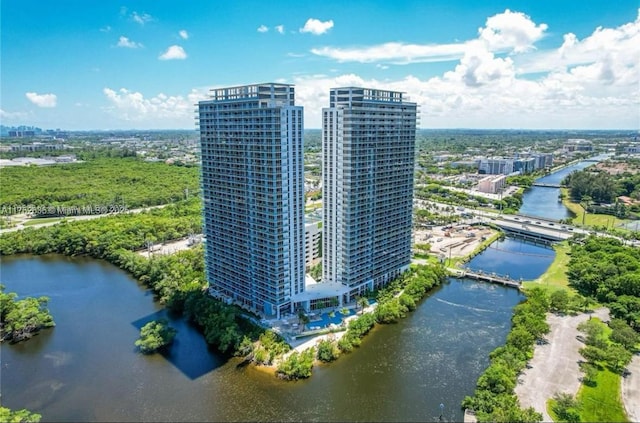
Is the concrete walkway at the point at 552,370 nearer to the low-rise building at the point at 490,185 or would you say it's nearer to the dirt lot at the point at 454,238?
the dirt lot at the point at 454,238

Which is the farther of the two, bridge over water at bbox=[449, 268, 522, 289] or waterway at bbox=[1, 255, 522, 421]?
bridge over water at bbox=[449, 268, 522, 289]

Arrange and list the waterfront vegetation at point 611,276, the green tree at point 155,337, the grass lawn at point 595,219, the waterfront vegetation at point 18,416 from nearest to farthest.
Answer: the waterfront vegetation at point 18,416
the green tree at point 155,337
the waterfront vegetation at point 611,276
the grass lawn at point 595,219

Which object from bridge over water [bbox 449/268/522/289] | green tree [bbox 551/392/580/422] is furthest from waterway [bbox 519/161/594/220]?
green tree [bbox 551/392/580/422]

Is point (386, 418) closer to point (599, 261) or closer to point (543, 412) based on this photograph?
point (543, 412)

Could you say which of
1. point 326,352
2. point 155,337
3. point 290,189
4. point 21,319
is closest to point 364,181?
point 290,189

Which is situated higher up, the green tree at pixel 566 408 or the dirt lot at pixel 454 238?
the dirt lot at pixel 454 238

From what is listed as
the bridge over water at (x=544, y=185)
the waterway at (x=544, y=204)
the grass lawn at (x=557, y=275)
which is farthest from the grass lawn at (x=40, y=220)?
the bridge over water at (x=544, y=185)

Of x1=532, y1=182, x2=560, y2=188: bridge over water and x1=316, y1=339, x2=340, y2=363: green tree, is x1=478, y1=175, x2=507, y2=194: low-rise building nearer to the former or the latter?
x1=532, y1=182, x2=560, y2=188: bridge over water
